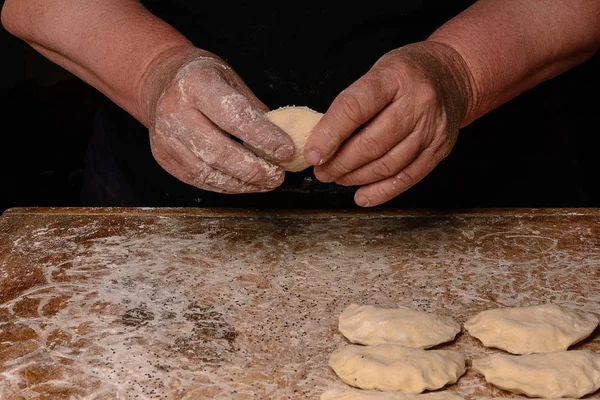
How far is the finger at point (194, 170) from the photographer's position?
1736 mm

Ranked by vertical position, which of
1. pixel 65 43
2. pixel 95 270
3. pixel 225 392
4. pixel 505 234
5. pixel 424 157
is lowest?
pixel 225 392

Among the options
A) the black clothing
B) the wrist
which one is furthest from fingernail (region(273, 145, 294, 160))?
the black clothing

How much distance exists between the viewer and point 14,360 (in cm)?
149

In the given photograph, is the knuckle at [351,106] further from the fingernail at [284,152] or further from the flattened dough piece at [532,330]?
the flattened dough piece at [532,330]

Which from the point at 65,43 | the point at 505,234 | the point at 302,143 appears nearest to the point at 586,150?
the point at 505,234

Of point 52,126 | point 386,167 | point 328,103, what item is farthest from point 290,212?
point 52,126

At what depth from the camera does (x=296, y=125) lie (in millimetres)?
1741

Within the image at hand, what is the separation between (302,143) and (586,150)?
1.92 metres

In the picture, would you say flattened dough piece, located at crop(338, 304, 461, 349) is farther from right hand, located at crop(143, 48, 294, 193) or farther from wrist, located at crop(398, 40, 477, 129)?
wrist, located at crop(398, 40, 477, 129)

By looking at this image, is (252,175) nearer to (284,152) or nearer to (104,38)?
(284,152)

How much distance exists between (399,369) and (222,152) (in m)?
0.61

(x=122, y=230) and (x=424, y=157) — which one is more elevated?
(x=424, y=157)

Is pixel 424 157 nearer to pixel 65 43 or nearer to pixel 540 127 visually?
pixel 540 127

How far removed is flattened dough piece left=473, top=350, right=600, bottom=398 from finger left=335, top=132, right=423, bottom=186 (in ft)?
1.68
